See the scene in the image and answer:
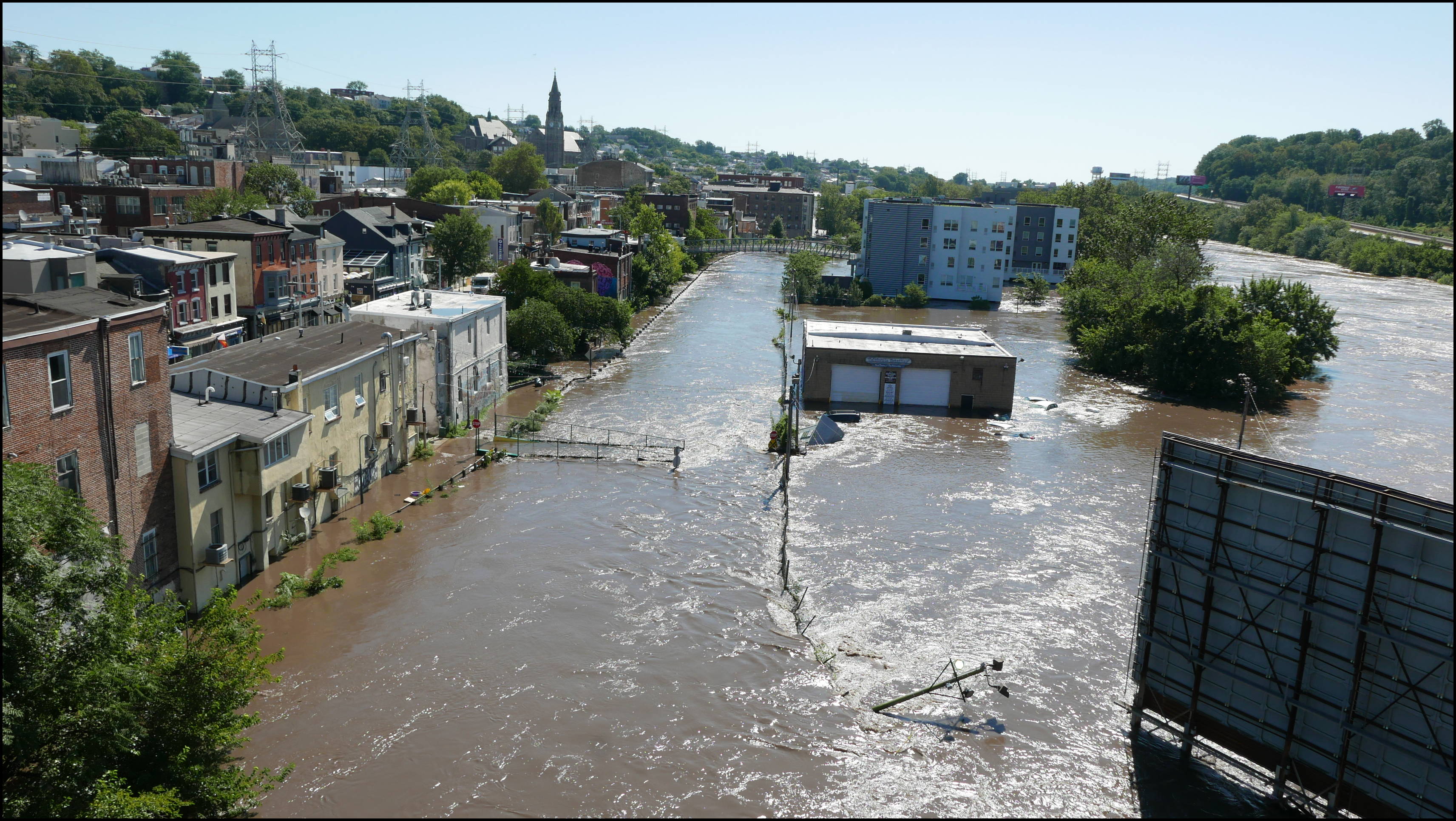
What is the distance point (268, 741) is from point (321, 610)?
4995 mm

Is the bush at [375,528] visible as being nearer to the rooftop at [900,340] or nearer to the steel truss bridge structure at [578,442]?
the steel truss bridge structure at [578,442]

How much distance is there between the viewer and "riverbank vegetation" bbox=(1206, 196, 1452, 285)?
108m

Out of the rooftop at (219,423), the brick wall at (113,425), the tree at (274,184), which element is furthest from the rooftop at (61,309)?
the tree at (274,184)

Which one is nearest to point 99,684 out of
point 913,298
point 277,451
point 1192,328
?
point 277,451

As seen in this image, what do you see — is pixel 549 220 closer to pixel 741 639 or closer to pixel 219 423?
pixel 219 423

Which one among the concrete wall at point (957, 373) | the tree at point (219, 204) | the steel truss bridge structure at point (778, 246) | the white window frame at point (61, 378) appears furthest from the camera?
the steel truss bridge structure at point (778, 246)

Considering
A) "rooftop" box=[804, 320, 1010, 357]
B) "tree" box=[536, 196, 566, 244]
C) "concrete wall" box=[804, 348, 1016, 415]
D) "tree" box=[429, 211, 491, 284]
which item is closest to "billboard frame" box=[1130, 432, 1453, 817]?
"concrete wall" box=[804, 348, 1016, 415]

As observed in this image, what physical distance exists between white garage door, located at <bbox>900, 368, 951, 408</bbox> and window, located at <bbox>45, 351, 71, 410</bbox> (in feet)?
103

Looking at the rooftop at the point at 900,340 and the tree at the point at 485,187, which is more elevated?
the tree at the point at 485,187

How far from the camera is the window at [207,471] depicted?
18688 millimetres

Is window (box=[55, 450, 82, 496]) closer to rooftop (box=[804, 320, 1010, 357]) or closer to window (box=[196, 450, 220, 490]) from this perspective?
window (box=[196, 450, 220, 490])

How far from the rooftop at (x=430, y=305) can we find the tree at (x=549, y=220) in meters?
48.5

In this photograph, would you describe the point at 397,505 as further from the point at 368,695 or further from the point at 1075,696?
the point at 1075,696

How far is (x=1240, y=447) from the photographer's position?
3469 cm
